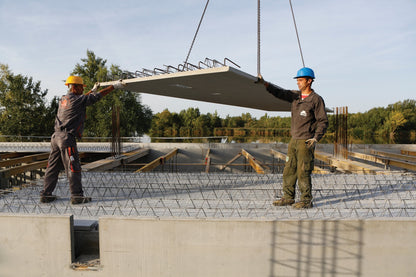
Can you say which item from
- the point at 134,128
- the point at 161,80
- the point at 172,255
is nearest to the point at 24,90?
the point at 134,128

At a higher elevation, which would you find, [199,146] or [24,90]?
[24,90]

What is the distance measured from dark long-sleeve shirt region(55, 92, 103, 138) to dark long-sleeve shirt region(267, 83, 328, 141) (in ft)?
8.97

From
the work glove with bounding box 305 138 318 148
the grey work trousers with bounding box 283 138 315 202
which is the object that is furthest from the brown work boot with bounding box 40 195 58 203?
the work glove with bounding box 305 138 318 148

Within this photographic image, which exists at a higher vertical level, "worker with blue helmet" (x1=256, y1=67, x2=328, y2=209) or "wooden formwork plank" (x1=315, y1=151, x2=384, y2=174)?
"worker with blue helmet" (x1=256, y1=67, x2=328, y2=209)

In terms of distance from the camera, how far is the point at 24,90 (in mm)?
27078

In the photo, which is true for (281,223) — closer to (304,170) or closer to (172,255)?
(304,170)

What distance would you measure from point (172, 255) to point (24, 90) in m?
31.9

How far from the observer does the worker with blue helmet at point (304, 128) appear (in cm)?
337

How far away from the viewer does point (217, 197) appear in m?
4.44

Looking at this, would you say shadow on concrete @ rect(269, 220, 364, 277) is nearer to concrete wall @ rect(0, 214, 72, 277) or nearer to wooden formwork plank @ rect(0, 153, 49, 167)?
concrete wall @ rect(0, 214, 72, 277)

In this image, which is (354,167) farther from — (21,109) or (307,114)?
(21,109)

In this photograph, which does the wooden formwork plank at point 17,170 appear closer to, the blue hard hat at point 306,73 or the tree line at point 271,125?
the blue hard hat at point 306,73

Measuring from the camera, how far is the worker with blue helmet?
132 inches

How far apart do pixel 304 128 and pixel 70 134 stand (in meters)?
3.43
